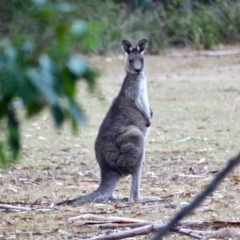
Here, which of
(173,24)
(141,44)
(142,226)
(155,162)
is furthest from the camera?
(173,24)

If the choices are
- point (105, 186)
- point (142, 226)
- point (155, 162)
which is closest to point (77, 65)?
point (142, 226)

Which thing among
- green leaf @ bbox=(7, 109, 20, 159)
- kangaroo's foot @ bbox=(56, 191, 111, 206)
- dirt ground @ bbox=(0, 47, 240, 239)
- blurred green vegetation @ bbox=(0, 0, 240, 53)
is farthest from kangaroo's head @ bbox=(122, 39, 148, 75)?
blurred green vegetation @ bbox=(0, 0, 240, 53)

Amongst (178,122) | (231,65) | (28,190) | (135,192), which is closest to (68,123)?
(135,192)

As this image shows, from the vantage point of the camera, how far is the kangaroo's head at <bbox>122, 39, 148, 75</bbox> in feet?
21.7

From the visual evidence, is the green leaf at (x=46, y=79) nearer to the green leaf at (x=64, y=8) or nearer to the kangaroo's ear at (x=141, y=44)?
the green leaf at (x=64, y=8)

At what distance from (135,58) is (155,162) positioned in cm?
149

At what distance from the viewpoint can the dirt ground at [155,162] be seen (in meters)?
4.84

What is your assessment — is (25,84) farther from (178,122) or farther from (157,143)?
(178,122)

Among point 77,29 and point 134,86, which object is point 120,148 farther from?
point 77,29

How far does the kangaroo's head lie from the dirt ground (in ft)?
2.85

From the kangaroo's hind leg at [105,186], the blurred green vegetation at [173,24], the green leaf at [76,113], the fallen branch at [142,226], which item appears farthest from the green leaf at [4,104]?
the blurred green vegetation at [173,24]

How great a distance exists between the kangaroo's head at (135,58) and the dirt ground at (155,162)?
868 millimetres

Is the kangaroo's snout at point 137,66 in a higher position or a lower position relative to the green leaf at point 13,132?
higher

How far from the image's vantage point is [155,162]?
305 inches
